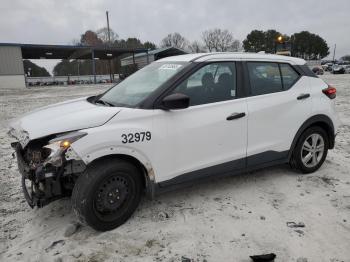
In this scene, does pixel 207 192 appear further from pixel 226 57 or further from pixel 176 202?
pixel 226 57

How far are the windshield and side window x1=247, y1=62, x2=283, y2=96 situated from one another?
0.94 metres

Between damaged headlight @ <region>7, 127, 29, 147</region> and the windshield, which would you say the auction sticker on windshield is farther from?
damaged headlight @ <region>7, 127, 29, 147</region>

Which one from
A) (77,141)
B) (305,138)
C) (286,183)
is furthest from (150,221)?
(305,138)

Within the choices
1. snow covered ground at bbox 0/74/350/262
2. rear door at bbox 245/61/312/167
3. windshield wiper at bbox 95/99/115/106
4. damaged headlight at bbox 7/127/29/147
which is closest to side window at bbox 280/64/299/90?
rear door at bbox 245/61/312/167

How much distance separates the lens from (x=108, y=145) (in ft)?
10.0

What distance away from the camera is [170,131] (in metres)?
3.41

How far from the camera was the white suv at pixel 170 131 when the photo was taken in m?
3.06

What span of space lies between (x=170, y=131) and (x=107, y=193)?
0.90 m

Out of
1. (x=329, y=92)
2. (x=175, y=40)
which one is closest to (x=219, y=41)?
(x=175, y=40)

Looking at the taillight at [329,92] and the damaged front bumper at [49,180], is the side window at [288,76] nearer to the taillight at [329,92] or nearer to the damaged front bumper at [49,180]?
the taillight at [329,92]

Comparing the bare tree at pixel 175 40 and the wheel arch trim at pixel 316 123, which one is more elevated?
the bare tree at pixel 175 40

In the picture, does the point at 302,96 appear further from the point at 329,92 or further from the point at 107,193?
the point at 107,193

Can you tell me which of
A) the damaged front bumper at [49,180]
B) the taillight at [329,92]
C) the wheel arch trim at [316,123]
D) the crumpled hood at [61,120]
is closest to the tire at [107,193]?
the damaged front bumper at [49,180]

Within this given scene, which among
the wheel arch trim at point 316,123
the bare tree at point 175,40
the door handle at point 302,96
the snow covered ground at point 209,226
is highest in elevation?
the bare tree at point 175,40
